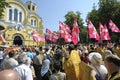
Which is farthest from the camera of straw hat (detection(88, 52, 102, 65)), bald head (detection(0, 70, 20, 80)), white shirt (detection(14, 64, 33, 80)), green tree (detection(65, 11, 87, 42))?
green tree (detection(65, 11, 87, 42))

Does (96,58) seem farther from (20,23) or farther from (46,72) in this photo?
(20,23)

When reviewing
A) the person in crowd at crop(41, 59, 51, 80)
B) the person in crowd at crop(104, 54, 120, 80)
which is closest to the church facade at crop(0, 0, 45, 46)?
the person in crowd at crop(41, 59, 51, 80)

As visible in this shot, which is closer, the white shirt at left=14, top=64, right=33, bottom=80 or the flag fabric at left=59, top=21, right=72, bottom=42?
the white shirt at left=14, top=64, right=33, bottom=80

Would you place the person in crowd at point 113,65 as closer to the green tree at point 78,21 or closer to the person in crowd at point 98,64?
the person in crowd at point 98,64

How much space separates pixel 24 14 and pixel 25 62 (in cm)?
6627

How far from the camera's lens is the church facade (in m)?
62.7

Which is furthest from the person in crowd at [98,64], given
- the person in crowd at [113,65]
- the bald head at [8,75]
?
the bald head at [8,75]

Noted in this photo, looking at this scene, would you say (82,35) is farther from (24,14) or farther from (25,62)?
(25,62)

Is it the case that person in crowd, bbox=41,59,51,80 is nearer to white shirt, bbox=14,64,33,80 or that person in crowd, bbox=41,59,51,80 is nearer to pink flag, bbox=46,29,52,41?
white shirt, bbox=14,64,33,80

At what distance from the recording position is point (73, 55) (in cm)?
828

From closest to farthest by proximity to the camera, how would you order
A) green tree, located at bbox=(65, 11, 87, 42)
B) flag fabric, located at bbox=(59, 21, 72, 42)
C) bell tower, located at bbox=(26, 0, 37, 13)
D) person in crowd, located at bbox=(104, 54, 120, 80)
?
person in crowd, located at bbox=(104, 54, 120, 80) < flag fabric, located at bbox=(59, 21, 72, 42) < green tree, located at bbox=(65, 11, 87, 42) < bell tower, located at bbox=(26, 0, 37, 13)

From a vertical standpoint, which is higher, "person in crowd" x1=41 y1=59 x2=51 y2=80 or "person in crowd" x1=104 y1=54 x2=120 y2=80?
"person in crowd" x1=104 y1=54 x2=120 y2=80

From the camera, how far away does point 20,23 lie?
2739 inches

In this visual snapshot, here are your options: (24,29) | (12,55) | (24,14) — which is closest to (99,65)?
(12,55)
